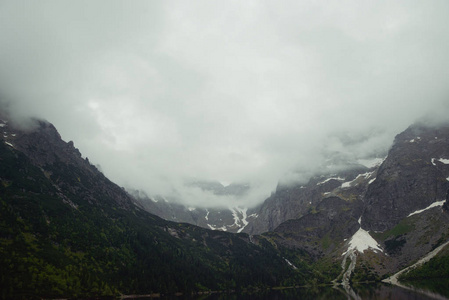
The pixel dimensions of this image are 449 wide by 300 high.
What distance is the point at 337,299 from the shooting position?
13462cm

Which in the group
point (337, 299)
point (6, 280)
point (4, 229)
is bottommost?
point (337, 299)

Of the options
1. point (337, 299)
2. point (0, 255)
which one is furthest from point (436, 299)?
point (0, 255)

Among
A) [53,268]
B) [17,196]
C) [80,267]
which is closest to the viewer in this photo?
[53,268]

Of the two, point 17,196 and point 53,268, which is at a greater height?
point 17,196

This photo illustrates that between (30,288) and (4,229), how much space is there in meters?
53.2

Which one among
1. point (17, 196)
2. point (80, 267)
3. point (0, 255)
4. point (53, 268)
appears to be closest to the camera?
point (0, 255)

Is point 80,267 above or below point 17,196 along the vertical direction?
below

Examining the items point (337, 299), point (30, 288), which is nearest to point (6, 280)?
point (30, 288)

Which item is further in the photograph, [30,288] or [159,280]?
[159,280]

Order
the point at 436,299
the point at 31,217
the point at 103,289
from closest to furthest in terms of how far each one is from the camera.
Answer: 1. the point at 436,299
2. the point at 103,289
3. the point at 31,217

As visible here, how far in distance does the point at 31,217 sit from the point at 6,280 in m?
78.0

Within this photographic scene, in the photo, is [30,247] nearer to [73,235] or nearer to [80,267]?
[80,267]

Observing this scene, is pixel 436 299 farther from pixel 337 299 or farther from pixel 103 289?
pixel 103 289

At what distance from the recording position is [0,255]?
425 feet
